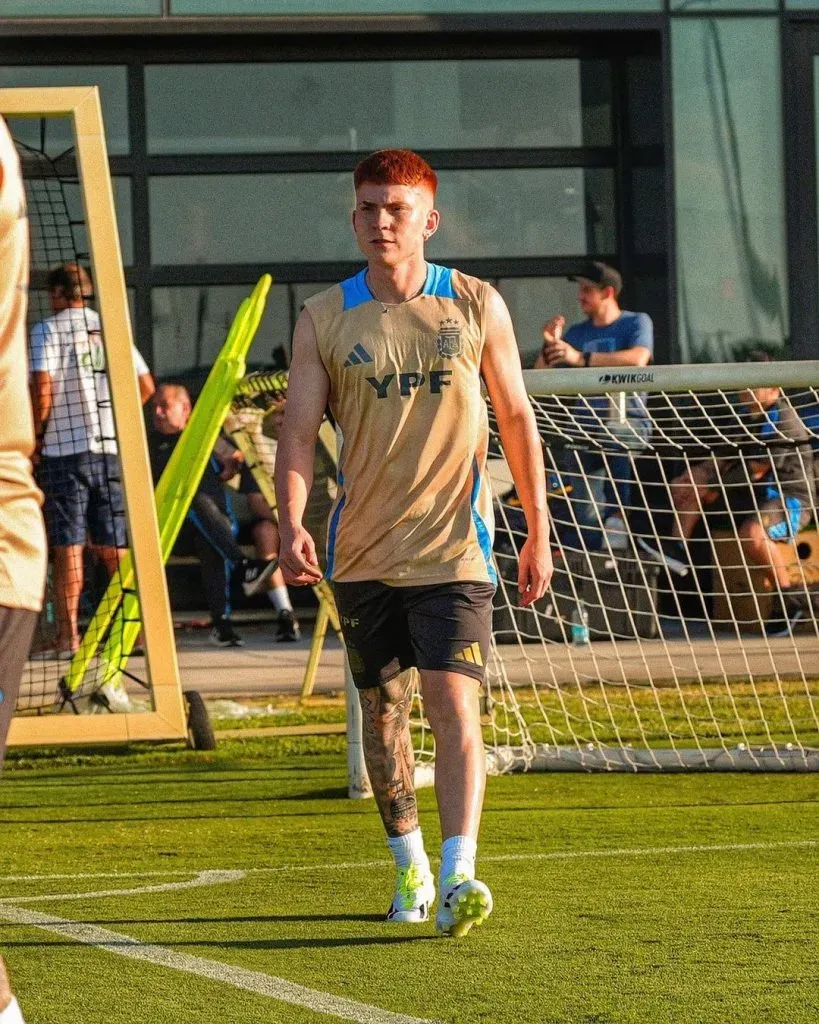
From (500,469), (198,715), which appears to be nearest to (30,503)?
(198,715)

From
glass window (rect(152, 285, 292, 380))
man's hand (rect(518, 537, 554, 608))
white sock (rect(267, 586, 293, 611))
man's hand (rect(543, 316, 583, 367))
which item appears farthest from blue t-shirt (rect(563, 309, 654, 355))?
man's hand (rect(518, 537, 554, 608))

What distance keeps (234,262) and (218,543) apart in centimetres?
235

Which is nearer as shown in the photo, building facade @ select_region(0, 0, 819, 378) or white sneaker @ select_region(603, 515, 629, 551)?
white sneaker @ select_region(603, 515, 629, 551)

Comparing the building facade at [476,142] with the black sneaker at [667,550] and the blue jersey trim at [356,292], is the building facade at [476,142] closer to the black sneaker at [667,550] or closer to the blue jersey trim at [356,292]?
the black sneaker at [667,550]

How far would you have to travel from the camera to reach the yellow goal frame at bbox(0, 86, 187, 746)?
7.64m

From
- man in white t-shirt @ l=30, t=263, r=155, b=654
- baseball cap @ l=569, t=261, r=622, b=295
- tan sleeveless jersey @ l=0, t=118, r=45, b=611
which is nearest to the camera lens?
tan sleeveless jersey @ l=0, t=118, r=45, b=611

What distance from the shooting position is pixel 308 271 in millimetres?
13648

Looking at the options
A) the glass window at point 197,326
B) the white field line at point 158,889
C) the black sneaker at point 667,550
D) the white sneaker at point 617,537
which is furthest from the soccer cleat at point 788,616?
the white field line at point 158,889

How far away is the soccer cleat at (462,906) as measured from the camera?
440cm

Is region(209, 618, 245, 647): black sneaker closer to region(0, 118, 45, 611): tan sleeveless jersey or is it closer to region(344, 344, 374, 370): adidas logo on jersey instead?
region(344, 344, 374, 370): adidas logo on jersey

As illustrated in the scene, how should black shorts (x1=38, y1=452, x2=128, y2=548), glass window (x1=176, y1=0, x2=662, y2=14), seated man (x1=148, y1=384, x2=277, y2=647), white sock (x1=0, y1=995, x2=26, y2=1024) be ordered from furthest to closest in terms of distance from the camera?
glass window (x1=176, y1=0, x2=662, y2=14)
seated man (x1=148, y1=384, x2=277, y2=647)
black shorts (x1=38, y1=452, x2=128, y2=548)
white sock (x1=0, y1=995, x2=26, y2=1024)

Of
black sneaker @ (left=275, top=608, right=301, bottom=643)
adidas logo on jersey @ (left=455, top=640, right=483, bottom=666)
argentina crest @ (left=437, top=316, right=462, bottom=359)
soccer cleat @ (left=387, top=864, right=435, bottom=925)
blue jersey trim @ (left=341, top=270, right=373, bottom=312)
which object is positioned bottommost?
black sneaker @ (left=275, top=608, right=301, bottom=643)

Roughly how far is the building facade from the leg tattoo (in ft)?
27.7

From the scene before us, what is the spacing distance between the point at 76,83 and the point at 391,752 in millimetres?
9375
